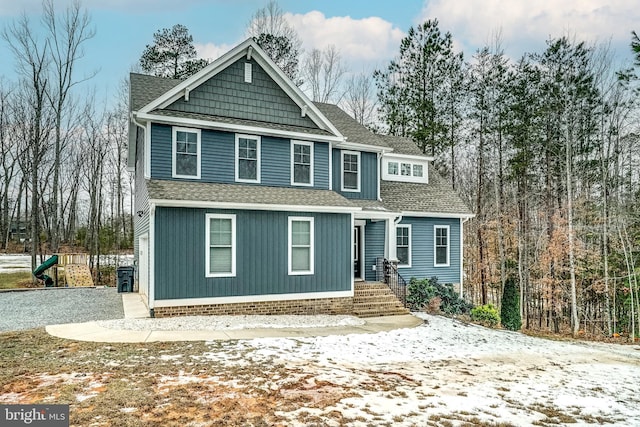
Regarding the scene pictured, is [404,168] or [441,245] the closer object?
[441,245]

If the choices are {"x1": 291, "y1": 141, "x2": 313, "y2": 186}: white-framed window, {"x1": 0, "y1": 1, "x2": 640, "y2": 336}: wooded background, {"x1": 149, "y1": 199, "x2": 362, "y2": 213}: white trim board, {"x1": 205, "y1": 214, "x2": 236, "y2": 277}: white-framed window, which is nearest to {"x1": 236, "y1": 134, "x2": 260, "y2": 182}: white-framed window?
{"x1": 291, "y1": 141, "x2": 313, "y2": 186}: white-framed window

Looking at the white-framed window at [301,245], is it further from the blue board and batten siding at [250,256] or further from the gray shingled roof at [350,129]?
the gray shingled roof at [350,129]

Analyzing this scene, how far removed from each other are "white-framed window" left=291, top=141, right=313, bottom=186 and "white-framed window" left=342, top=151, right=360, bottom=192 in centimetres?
239

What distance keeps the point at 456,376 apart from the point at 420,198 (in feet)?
38.3

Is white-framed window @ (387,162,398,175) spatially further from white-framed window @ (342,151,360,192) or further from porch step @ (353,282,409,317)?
porch step @ (353,282,409,317)

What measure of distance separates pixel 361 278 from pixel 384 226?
7.33ft

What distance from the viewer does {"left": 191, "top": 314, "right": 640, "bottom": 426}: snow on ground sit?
17.2 feet

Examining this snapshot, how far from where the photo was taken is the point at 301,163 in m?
13.9

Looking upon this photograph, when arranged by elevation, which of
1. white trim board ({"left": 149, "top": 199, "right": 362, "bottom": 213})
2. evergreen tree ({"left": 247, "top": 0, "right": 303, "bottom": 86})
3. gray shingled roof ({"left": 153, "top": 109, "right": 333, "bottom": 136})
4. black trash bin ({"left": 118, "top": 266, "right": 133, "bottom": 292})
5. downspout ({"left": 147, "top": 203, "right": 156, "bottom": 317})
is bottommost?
black trash bin ({"left": 118, "top": 266, "right": 133, "bottom": 292})

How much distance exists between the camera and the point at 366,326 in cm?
1135

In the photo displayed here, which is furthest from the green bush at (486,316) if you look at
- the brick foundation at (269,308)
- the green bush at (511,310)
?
the brick foundation at (269,308)

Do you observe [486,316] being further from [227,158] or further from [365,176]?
[227,158]

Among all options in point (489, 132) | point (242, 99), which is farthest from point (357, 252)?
point (489, 132)

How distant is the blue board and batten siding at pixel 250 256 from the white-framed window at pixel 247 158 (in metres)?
1.53
